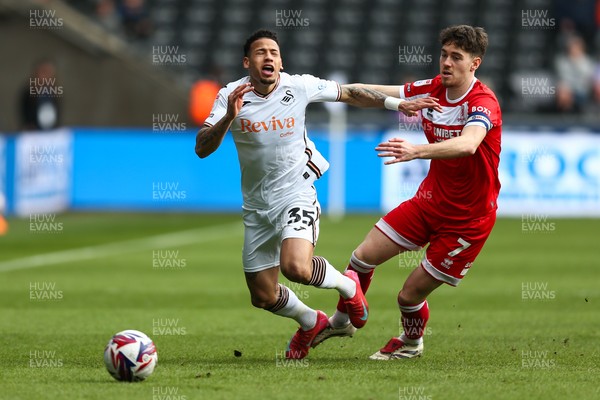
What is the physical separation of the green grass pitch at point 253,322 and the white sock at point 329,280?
52 centimetres

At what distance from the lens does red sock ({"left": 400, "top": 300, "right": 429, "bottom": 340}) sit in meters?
8.98

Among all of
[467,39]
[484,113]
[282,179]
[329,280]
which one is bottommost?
[329,280]

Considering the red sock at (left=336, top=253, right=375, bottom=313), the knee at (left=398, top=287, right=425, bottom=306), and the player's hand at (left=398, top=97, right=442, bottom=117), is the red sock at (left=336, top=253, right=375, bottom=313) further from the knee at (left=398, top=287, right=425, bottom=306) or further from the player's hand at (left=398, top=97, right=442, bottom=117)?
the player's hand at (left=398, top=97, right=442, bottom=117)

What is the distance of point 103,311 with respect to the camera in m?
11.8

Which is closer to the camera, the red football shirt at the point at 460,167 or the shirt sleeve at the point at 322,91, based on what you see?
the red football shirt at the point at 460,167

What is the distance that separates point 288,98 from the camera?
886 centimetres

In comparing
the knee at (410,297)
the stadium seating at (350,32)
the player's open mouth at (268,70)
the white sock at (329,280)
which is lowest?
the knee at (410,297)

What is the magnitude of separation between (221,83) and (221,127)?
62.2 ft

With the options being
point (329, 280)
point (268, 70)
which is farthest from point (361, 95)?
point (329, 280)

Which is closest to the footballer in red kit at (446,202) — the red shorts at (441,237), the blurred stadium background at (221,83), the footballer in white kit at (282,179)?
the red shorts at (441,237)

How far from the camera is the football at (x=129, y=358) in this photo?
759 centimetres

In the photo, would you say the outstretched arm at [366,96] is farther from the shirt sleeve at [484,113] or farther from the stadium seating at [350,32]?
the stadium seating at [350,32]

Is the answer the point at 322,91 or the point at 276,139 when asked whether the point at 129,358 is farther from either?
the point at 322,91

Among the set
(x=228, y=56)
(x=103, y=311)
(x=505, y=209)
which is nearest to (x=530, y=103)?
(x=505, y=209)
